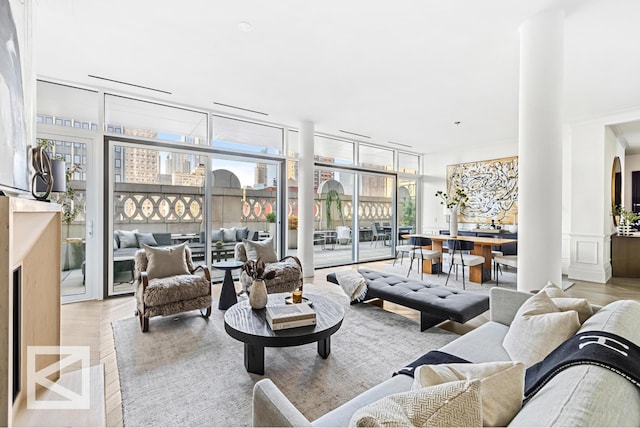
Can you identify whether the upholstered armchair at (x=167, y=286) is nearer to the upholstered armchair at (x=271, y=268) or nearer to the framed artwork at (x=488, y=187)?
the upholstered armchair at (x=271, y=268)

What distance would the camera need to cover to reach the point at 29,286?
6.50 ft

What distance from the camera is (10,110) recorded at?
4.86ft

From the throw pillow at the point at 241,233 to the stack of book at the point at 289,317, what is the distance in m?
3.21

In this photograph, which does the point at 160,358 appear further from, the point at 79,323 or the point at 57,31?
the point at 57,31

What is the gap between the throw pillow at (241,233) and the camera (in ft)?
17.8

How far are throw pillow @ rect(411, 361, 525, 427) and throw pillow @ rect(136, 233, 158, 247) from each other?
15.3 feet

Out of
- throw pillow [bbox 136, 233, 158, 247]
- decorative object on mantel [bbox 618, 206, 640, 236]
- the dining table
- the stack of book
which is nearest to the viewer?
the stack of book

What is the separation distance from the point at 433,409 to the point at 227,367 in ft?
6.62

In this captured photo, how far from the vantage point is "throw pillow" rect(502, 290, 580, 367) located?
4.98 ft

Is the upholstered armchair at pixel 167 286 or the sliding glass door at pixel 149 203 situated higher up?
the sliding glass door at pixel 149 203

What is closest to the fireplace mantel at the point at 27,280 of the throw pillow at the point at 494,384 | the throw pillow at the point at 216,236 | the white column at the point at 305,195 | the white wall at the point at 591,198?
the throw pillow at the point at 494,384

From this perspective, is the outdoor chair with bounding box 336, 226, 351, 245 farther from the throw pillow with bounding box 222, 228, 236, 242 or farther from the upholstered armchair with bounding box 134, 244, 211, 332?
the upholstered armchair with bounding box 134, 244, 211, 332

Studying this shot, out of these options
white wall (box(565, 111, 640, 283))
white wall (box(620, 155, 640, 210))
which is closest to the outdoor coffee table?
white wall (box(565, 111, 640, 283))

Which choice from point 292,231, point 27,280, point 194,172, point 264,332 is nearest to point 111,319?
point 27,280
